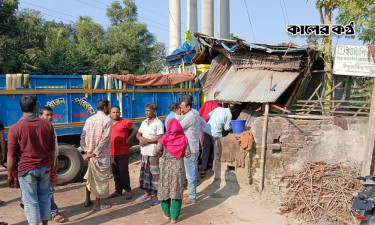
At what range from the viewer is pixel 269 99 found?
258 inches

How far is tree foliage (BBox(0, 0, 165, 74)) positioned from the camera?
52.2 feet

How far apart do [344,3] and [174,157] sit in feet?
17.8

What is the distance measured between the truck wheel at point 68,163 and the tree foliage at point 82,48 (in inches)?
378

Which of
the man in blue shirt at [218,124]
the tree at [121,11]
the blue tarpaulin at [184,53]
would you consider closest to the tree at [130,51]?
the tree at [121,11]

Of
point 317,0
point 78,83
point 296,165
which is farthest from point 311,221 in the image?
point 78,83

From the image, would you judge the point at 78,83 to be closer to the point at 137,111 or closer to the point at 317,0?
the point at 137,111

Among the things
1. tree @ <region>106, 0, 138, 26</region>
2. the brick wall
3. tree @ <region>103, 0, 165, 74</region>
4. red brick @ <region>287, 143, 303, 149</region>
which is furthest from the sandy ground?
tree @ <region>106, 0, 138, 26</region>

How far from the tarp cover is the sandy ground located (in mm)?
2588

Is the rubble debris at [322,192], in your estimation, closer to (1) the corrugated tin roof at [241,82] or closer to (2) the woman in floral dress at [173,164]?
(1) the corrugated tin roof at [241,82]

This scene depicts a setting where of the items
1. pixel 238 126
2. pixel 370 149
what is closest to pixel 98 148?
pixel 238 126

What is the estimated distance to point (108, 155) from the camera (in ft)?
17.2

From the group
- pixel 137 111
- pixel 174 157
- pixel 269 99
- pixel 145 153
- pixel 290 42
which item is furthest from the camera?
pixel 137 111

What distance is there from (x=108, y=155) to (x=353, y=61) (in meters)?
4.69

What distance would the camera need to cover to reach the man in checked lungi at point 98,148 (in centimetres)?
506
